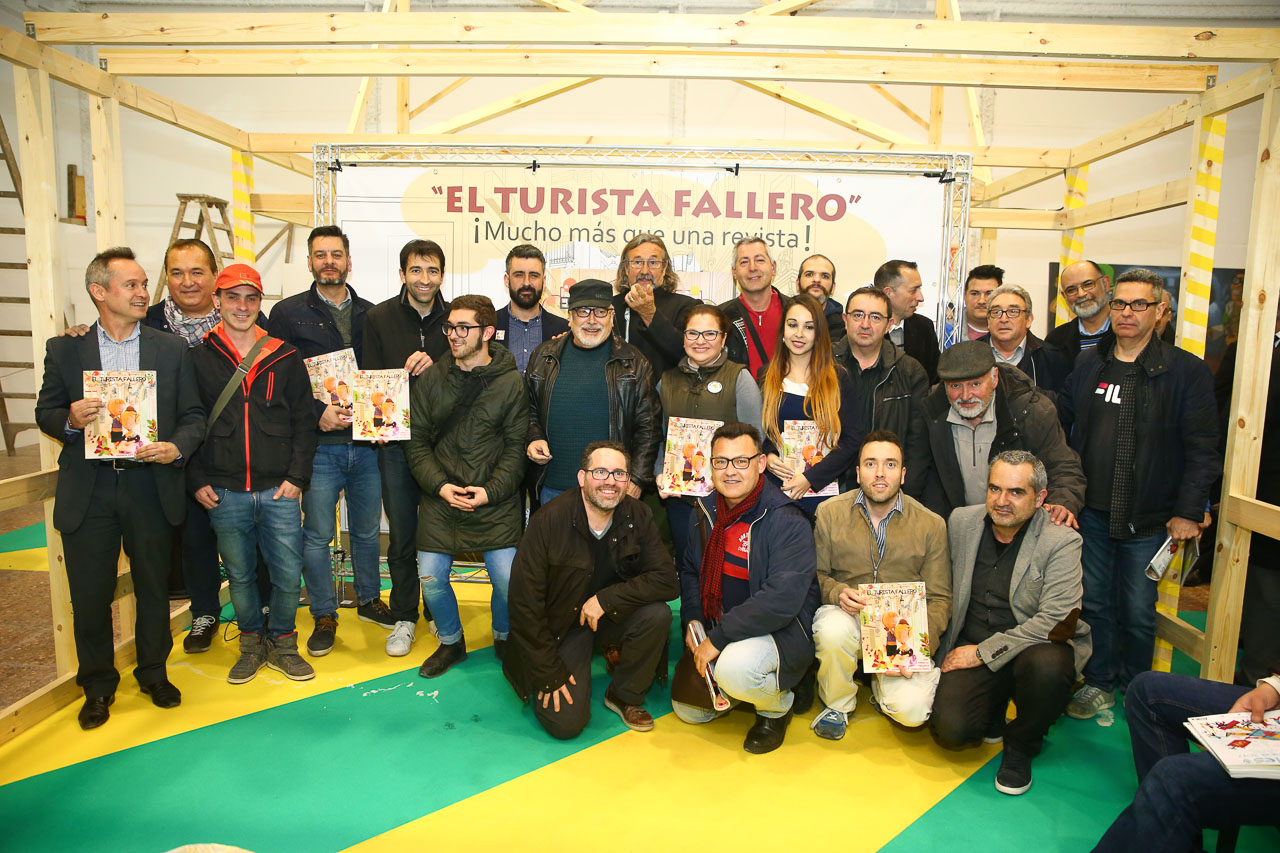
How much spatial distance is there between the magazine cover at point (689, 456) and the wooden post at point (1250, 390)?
2715 millimetres

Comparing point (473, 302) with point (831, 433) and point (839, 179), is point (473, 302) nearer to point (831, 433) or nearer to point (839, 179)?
point (831, 433)

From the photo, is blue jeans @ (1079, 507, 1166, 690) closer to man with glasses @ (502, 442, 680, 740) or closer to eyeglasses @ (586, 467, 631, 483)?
man with glasses @ (502, 442, 680, 740)

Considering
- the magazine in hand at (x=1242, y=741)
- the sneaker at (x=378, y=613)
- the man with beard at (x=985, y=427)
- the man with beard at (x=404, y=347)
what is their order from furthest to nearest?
the sneaker at (x=378, y=613) → the man with beard at (x=404, y=347) → the man with beard at (x=985, y=427) → the magazine in hand at (x=1242, y=741)

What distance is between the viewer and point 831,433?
406cm

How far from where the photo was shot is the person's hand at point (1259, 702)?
2627 mm

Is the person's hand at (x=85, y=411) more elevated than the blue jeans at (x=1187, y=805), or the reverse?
the person's hand at (x=85, y=411)

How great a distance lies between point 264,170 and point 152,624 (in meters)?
10.3

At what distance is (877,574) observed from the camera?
3.87 metres

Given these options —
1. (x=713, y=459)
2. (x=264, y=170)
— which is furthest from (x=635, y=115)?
(x=713, y=459)

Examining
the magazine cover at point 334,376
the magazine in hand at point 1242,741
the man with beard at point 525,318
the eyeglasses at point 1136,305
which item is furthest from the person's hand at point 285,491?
the eyeglasses at point 1136,305

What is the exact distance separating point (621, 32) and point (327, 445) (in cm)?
292

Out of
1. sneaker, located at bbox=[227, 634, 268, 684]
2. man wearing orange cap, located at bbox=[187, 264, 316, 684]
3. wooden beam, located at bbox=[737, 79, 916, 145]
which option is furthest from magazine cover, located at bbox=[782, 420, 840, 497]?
wooden beam, located at bbox=[737, 79, 916, 145]

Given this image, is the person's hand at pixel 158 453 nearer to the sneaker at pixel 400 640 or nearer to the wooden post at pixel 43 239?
the wooden post at pixel 43 239

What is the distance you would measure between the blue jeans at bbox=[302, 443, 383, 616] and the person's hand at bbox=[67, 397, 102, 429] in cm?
116
